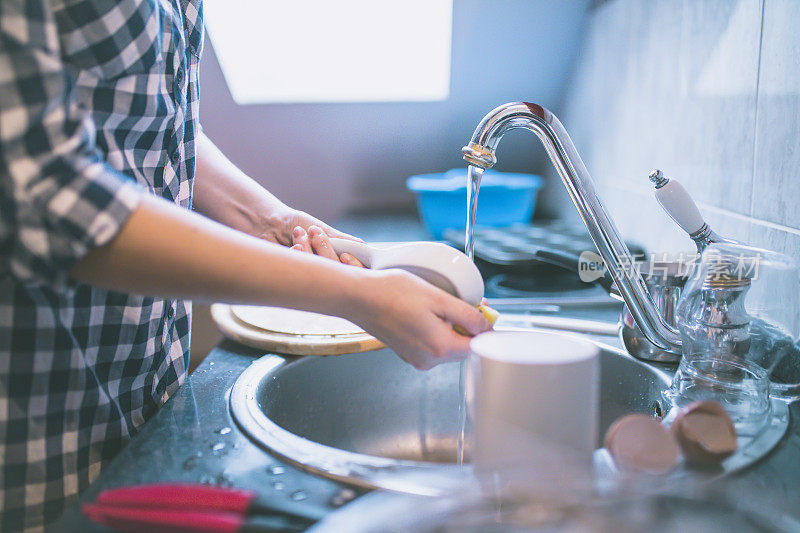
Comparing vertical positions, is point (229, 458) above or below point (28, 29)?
below

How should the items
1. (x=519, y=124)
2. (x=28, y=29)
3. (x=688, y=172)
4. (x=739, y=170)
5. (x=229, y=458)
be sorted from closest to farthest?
1. (x=28, y=29)
2. (x=229, y=458)
3. (x=519, y=124)
4. (x=739, y=170)
5. (x=688, y=172)

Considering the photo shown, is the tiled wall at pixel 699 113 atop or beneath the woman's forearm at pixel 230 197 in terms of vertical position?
atop

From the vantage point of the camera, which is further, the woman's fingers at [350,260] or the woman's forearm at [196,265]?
the woman's fingers at [350,260]

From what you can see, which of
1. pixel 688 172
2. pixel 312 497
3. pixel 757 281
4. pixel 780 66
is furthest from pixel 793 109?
pixel 312 497

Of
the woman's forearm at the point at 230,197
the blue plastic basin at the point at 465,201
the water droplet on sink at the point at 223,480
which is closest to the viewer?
the water droplet on sink at the point at 223,480

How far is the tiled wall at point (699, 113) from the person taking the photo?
833 millimetres

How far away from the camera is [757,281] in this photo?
791mm

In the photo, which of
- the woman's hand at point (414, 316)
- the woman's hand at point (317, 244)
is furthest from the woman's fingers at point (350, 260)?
the woman's hand at point (414, 316)

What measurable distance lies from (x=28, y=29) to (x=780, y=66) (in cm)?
80

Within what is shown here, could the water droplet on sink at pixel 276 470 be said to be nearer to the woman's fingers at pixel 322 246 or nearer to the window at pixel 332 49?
the woman's fingers at pixel 322 246

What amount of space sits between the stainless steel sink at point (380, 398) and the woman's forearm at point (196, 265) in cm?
25

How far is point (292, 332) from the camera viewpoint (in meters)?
0.96

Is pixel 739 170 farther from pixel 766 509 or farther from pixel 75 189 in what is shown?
pixel 75 189

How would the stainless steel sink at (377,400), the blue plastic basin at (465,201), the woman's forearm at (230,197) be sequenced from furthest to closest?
the blue plastic basin at (465,201) < the woman's forearm at (230,197) < the stainless steel sink at (377,400)
